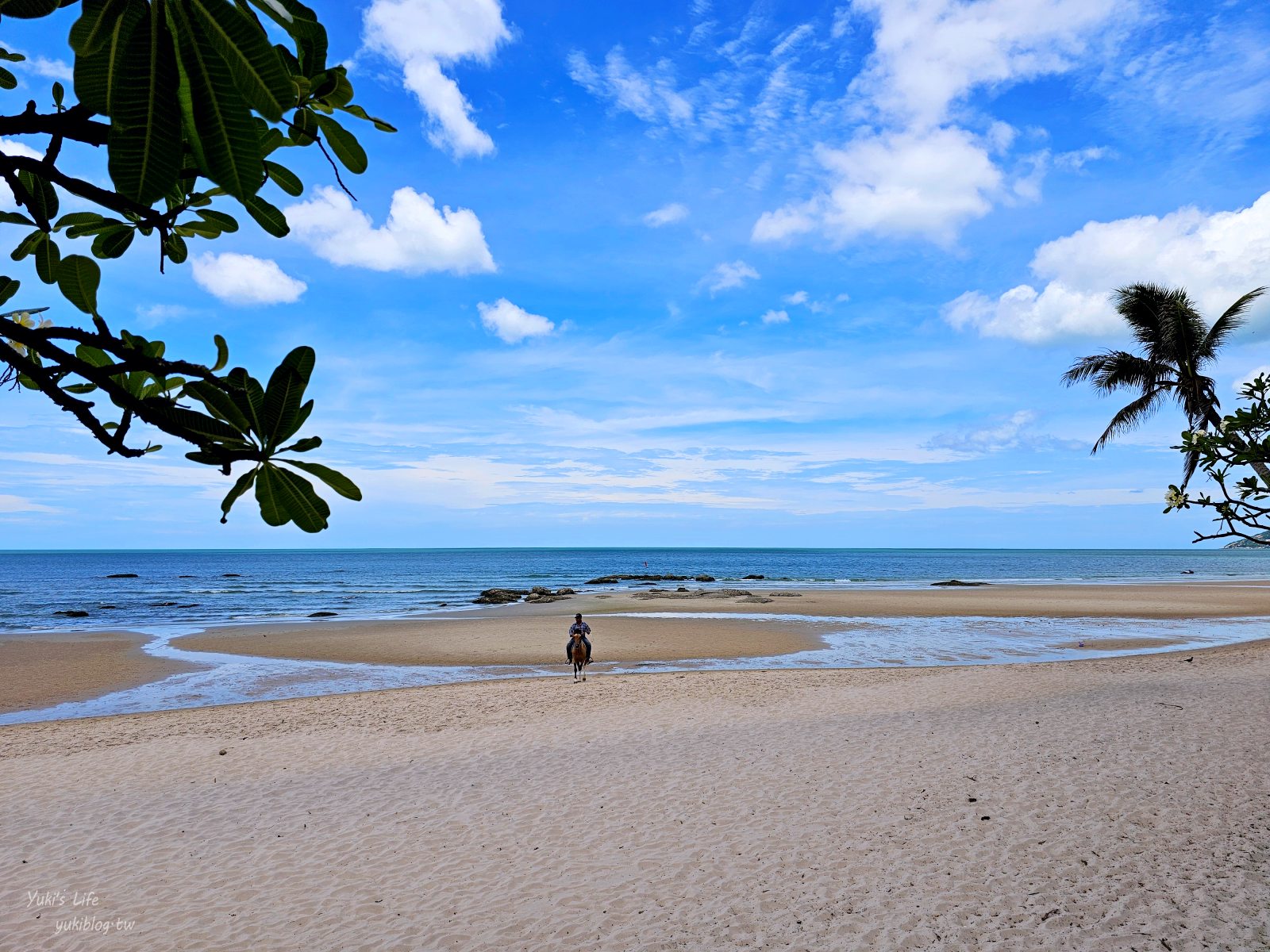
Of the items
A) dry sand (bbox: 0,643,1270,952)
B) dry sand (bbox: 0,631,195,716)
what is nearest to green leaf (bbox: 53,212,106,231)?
dry sand (bbox: 0,643,1270,952)

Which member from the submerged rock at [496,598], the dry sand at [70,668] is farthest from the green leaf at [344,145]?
the submerged rock at [496,598]

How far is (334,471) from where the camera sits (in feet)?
4.09

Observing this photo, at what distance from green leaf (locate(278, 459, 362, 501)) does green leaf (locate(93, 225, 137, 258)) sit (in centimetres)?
69

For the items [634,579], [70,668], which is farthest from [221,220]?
[634,579]

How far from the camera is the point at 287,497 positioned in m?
1.23

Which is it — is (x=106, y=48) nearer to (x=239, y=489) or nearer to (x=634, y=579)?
(x=239, y=489)

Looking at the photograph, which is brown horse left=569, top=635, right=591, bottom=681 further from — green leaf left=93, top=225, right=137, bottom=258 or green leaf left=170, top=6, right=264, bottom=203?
green leaf left=170, top=6, right=264, bottom=203

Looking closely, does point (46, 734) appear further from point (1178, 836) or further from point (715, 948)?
point (1178, 836)

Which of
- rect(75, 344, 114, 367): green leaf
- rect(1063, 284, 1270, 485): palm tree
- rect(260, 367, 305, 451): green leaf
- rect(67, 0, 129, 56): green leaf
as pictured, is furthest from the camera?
rect(1063, 284, 1270, 485): palm tree

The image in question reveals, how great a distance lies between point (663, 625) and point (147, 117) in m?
A: 24.1

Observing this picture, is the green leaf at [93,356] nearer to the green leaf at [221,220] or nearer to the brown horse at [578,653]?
the green leaf at [221,220]

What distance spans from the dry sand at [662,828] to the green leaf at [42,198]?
4.51 m

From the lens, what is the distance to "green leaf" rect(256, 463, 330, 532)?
1196mm

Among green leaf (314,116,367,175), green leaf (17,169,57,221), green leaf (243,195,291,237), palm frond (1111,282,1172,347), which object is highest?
palm frond (1111,282,1172,347)
